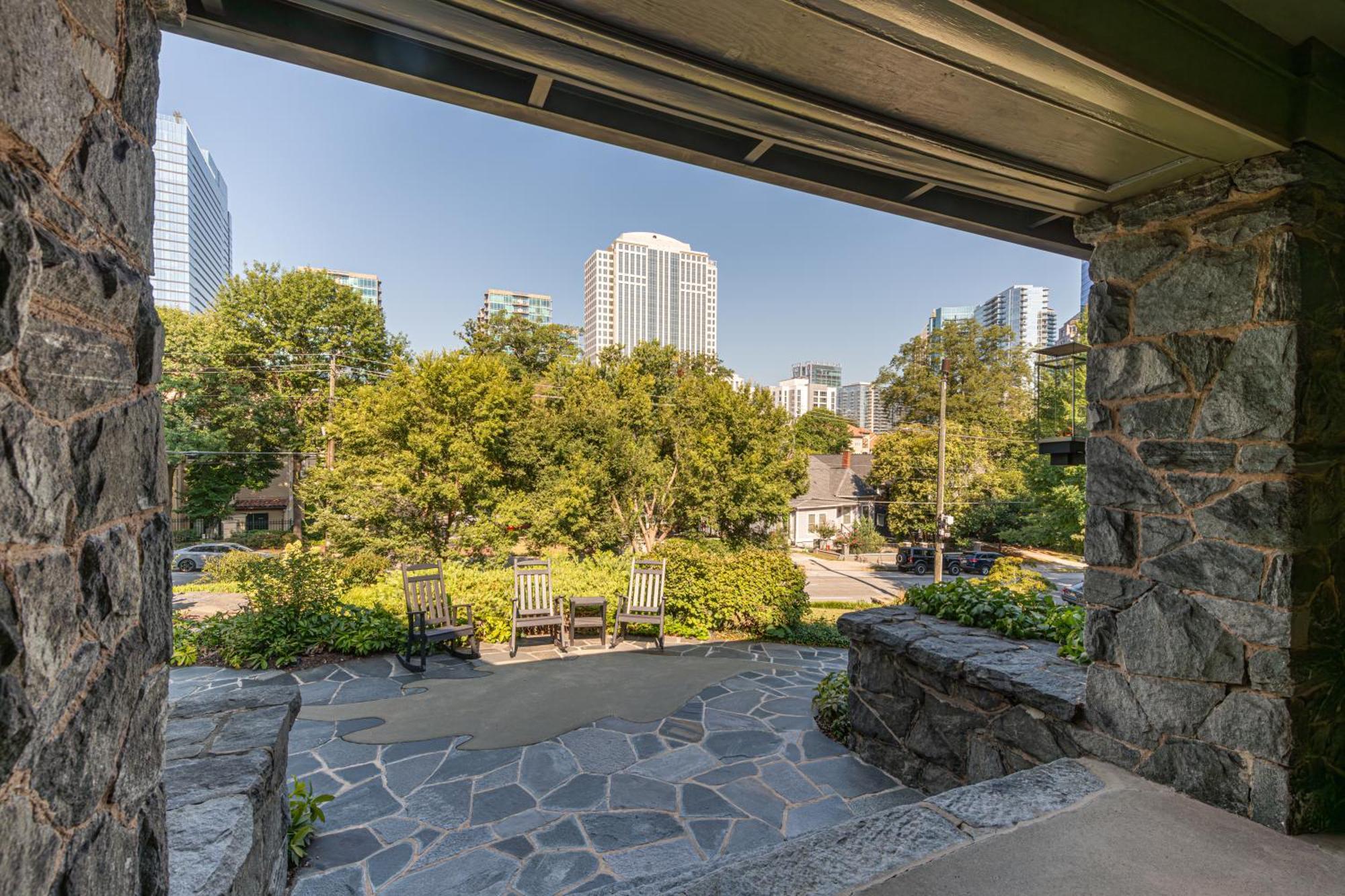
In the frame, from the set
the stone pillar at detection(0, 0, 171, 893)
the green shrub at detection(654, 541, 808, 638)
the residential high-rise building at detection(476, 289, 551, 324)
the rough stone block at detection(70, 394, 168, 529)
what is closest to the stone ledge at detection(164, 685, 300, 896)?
the stone pillar at detection(0, 0, 171, 893)

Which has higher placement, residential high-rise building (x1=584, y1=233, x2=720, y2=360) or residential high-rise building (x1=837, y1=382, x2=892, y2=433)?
residential high-rise building (x1=584, y1=233, x2=720, y2=360)

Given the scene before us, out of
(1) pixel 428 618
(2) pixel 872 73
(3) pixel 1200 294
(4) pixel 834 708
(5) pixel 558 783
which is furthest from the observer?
(1) pixel 428 618

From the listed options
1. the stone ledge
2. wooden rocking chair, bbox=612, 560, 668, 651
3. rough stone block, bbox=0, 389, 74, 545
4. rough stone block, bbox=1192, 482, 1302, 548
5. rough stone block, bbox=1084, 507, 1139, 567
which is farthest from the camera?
wooden rocking chair, bbox=612, 560, 668, 651

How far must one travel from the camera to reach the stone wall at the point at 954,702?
7.98 ft

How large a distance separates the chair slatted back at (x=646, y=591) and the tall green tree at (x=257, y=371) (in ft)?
44.6

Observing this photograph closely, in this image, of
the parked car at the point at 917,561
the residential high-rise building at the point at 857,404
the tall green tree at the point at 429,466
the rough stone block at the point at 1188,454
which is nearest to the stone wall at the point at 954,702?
the rough stone block at the point at 1188,454

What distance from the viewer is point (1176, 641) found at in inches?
77.4

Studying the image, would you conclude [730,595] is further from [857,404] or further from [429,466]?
[857,404]

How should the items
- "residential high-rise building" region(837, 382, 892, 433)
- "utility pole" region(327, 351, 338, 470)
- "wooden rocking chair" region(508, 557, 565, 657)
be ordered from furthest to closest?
1. "residential high-rise building" region(837, 382, 892, 433)
2. "utility pole" region(327, 351, 338, 470)
3. "wooden rocking chair" region(508, 557, 565, 657)

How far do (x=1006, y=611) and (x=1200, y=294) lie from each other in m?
2.03

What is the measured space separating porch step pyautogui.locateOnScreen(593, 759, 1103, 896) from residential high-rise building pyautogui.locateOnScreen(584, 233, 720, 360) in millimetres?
54184

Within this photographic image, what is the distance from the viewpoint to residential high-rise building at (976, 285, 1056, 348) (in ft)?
96.8

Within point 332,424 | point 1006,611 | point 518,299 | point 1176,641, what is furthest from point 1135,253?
point 518,299

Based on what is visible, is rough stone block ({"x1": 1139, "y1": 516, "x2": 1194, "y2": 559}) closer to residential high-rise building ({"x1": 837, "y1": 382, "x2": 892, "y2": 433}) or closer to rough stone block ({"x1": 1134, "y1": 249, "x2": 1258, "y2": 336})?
rough stone block ({"x1": 1134, "y1": 249, "x2": 1258, "y2": 336})
